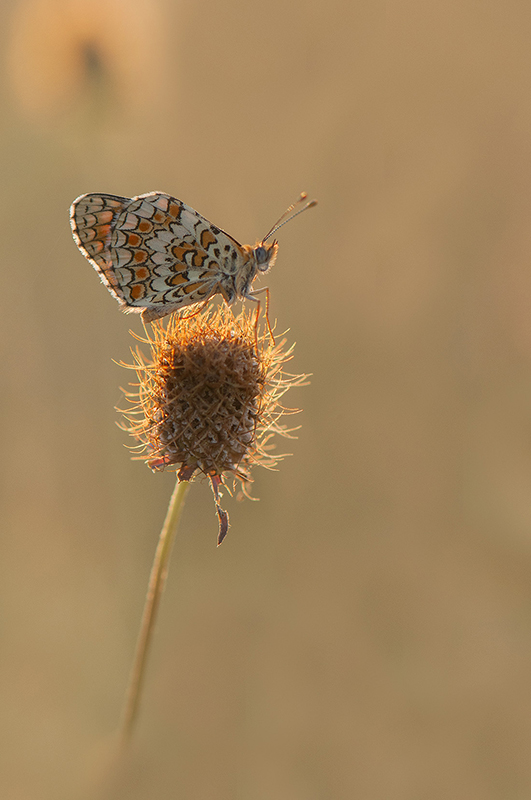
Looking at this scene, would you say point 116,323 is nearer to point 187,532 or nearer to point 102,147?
point 102,147

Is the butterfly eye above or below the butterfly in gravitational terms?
above

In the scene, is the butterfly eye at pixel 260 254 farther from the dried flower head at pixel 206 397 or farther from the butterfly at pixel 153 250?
the dried flower head at pixel 206 397

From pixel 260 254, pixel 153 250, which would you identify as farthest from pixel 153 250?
pixel 260 254

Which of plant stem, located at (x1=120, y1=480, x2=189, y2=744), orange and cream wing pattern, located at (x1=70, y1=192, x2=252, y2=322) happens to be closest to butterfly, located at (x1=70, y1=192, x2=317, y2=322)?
orange and cream wing pattern, located at (x1=70, y1=192, x2=252, y2=322)

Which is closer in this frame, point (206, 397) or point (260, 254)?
point (206, 397)

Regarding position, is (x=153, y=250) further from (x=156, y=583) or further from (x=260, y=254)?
(x=156, y=583)

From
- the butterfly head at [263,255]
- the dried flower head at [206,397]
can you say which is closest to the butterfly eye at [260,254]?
the butterfly head at [263,255]

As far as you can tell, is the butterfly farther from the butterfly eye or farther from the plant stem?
the plant stem
